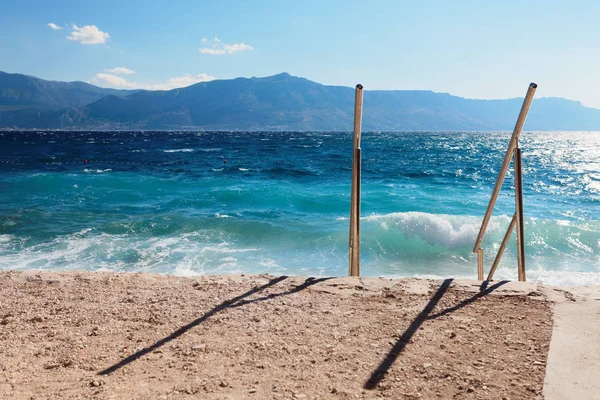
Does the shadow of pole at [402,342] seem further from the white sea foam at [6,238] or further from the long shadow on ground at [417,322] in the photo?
the white sea foam at [6,238]

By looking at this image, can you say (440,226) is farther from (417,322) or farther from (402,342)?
(402,342)

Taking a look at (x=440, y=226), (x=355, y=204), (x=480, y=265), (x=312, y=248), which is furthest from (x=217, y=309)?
(x=440, y=226)

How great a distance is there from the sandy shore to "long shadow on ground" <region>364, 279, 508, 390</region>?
0.05ft

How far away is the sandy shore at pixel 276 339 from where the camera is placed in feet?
10.5

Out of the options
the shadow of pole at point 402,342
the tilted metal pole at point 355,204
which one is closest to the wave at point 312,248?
the tilted metal pole at point 355,204

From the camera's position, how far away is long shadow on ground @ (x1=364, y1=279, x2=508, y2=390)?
333cm

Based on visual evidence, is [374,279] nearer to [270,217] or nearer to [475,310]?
[475,310]

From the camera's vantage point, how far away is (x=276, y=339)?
392 cm

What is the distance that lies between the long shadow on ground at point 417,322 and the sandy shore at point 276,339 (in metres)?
0.01

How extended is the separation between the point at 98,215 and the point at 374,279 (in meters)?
12.3

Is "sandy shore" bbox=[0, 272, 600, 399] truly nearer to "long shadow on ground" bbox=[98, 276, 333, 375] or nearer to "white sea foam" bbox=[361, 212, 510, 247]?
"long shadow on ground" bbox=[98, 276, 333, 375]

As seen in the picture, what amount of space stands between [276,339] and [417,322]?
1360mm

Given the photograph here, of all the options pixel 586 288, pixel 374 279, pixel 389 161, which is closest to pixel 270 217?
pixel 374 279

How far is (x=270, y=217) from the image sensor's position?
50.0ft
